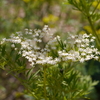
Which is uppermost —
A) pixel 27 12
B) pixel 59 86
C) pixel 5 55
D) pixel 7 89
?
pixel 27 12

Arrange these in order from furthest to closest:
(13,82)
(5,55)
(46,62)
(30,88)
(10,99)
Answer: (13,82) → (10,99) → (30,88) → (5,55) → (46,62)

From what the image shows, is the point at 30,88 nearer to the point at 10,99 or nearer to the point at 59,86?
the point at 59,86

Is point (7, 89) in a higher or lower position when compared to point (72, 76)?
higher

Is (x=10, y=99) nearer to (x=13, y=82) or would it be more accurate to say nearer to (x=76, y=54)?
(x=13, y=82)

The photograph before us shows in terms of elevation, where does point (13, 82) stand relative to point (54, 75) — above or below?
above

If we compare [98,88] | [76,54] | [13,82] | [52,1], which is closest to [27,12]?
[52,1]

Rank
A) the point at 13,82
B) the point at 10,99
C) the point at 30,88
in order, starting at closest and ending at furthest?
the point at 30,88 → the point at 10,99 → the point at 13,82

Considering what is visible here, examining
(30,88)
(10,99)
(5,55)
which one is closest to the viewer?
(5,55)

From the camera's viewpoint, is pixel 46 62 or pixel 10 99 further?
pixel 10 99

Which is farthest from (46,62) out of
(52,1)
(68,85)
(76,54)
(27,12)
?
(52,1)
